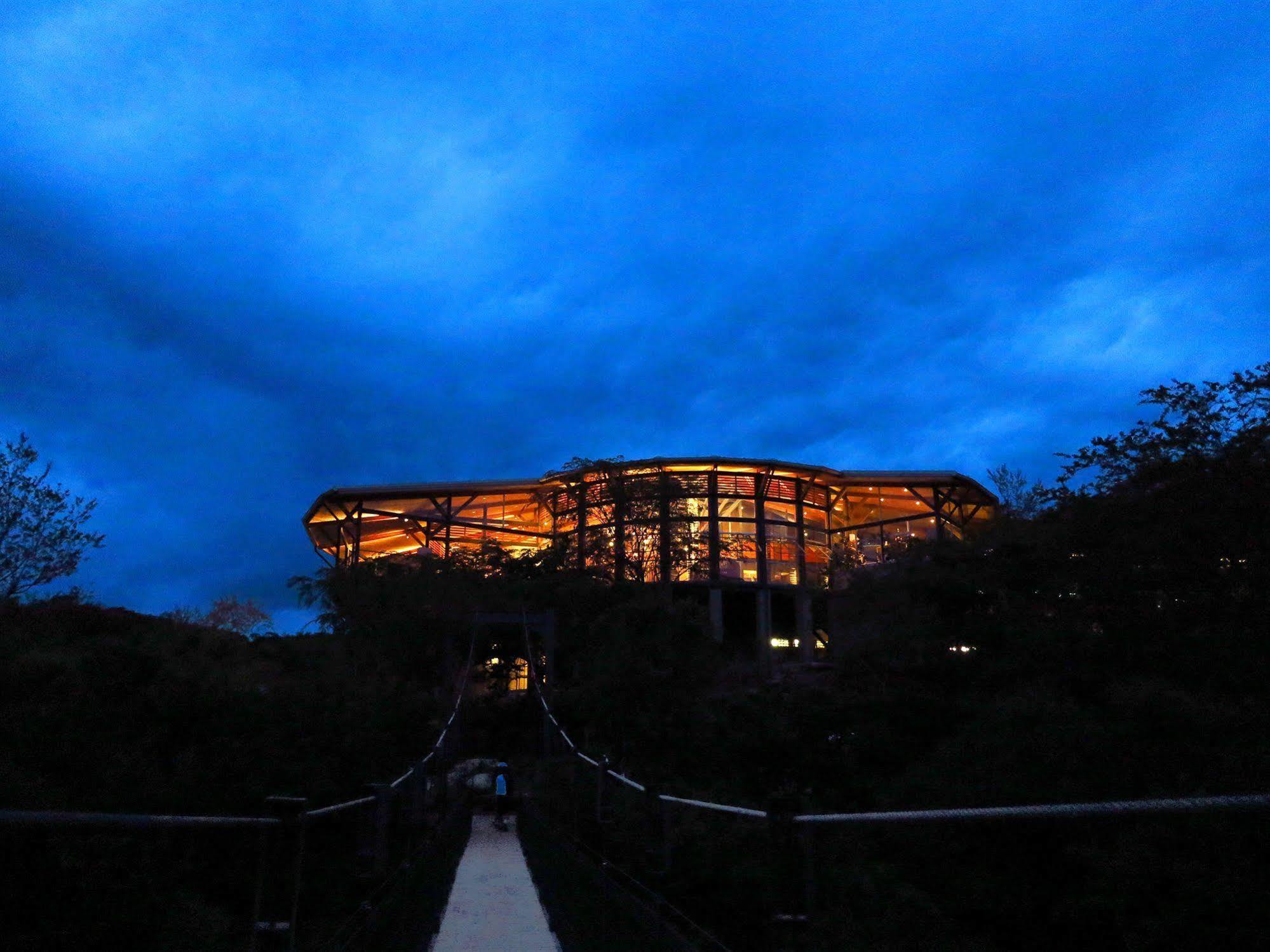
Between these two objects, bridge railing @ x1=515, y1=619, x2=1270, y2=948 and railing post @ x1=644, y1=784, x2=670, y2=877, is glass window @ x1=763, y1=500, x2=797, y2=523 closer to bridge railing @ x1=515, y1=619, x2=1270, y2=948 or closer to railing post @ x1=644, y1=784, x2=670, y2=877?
bridge railing @ x1=515, y1=619, x2=1270, y2=948

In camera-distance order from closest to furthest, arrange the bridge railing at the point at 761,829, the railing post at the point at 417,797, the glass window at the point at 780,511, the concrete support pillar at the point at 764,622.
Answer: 1. the bridge railing at the point at 761,829
2. the railing post at the point at 417,797
3. the concrete support pillar at the point at 764,622
4. the glass window at the point at 780,511

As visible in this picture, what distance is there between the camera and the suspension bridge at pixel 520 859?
3.38 metres

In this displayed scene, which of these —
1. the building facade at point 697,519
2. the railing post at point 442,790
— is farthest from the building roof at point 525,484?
the railing post at point 442,790

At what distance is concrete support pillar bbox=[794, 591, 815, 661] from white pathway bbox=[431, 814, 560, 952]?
26.7 m

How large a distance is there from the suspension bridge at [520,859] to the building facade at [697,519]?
733 inches

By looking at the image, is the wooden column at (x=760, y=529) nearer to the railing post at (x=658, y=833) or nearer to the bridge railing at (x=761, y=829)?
the bridge railing at (x=761, y=829)

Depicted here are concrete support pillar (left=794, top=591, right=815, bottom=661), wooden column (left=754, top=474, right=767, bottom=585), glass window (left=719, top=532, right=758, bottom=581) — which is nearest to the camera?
glass window (left=719, top=532, right=758, bottom=581)

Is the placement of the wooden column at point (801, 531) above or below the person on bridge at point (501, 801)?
above

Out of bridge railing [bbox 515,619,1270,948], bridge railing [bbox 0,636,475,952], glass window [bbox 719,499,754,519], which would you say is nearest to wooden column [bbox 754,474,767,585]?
glass window [bbox 719,499,754,519]

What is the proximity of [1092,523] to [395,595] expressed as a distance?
16657mm

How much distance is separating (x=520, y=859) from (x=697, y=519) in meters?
22.5

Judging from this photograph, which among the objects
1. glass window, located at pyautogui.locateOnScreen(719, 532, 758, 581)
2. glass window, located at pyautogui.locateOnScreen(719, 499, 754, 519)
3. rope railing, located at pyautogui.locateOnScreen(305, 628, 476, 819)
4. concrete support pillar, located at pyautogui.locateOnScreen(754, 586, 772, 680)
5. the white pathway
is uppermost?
glass window, located at pyautogui.locateOnScreen(719, 499, 754, 519)

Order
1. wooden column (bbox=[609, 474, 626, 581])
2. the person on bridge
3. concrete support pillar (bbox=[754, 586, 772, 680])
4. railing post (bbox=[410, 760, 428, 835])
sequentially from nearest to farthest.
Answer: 1. railing post (bbox=[410, 760, 428, 835])
2. the person on bridge
3. wooden column (bbox=[609, 474, 626, 581])
4. concrete support pillar (bbox=[754, 586, 772, 680])

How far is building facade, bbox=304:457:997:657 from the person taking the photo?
31078 mm
